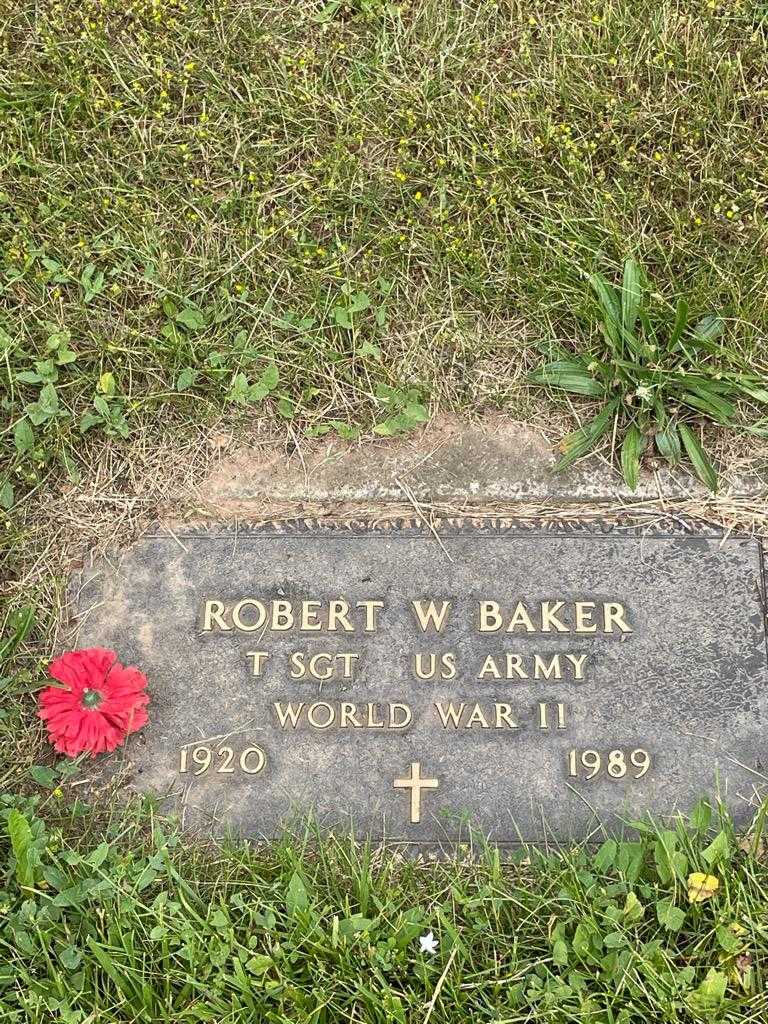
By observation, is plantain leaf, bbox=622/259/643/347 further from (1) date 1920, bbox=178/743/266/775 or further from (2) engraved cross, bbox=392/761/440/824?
(1) date 1920, bbox=178/743/266/775

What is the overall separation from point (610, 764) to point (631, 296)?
122cm

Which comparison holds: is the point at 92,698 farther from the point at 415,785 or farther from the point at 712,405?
the point at 712,405

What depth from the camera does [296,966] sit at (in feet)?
7.35

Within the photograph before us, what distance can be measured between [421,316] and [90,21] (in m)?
1.40

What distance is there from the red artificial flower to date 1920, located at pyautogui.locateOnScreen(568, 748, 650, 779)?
3.50ft

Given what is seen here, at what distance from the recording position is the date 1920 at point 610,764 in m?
2.38

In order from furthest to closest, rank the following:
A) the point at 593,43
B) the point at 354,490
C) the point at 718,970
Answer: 1. the point at 593,43
2. the point at 354,490
3. the point at 718,970

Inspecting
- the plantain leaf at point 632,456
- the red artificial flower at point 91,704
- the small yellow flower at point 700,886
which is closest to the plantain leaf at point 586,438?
the plantain leaf at point 632,456

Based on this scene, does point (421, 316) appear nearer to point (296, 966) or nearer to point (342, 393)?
point (342, 393)

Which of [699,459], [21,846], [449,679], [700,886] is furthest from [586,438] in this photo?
[21,846]

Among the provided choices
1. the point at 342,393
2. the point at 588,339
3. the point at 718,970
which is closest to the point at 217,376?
the point at 342,393

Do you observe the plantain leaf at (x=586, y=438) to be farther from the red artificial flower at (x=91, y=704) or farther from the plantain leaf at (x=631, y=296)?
the red artificial flower at (x=91, y=704)

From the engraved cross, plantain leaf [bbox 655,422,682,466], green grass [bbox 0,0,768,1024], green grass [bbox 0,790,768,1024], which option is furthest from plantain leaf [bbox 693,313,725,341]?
the engraved cross

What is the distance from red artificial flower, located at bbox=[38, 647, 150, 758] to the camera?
243 cm
